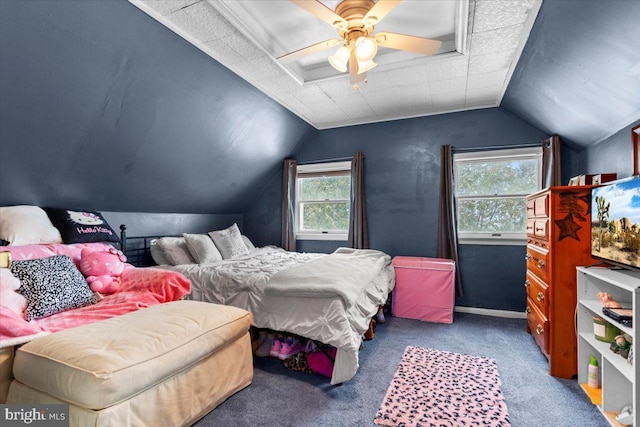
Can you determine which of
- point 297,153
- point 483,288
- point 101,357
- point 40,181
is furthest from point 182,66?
point 483,288

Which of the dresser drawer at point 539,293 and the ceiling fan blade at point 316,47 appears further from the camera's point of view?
the dresser drawer at point 539,293

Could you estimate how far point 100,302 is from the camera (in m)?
2.11

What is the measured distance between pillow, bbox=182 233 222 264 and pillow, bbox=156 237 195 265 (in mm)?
57

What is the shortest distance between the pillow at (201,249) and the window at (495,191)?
9.79 ft

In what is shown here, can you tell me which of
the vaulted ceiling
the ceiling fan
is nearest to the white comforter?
the ceiling fan

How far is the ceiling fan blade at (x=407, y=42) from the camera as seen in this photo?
6.13ft

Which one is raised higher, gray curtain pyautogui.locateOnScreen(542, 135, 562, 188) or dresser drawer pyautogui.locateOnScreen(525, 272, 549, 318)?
gray curtain pyautogui.locateOnScreen(542, 135, 562, 188)

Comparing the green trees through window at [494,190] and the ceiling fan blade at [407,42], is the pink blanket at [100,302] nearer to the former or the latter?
the ceiling fan blade at [407,42]

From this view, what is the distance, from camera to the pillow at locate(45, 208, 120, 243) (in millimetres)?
2469

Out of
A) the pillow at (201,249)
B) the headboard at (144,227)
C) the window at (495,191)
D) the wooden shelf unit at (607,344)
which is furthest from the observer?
the window at (495,191)

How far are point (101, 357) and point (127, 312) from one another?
66cm
